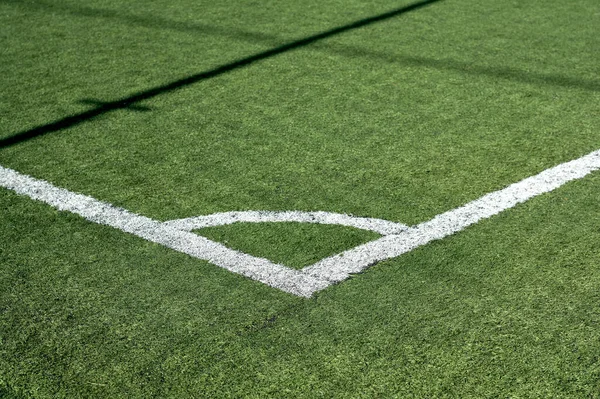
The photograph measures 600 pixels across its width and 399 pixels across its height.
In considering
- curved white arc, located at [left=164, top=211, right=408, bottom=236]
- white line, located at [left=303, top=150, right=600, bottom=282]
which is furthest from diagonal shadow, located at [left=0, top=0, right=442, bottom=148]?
white line, located at [left=303, top=150, right=600, bottom=282]

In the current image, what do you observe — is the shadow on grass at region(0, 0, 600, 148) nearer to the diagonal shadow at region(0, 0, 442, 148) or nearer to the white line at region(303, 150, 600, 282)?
the diagonal shadow at region(0, 0, 442, 148)

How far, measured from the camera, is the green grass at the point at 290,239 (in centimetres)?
336

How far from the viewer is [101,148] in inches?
175

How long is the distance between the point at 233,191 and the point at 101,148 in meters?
0.88

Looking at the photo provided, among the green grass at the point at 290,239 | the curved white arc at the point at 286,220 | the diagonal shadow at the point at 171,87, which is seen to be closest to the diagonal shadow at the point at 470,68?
the diagonal shadow at the point at 171,87

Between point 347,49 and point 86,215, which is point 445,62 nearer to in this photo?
point 347,49

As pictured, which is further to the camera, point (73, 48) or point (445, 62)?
point (73, 48)

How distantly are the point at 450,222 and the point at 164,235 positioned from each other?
1109 mm

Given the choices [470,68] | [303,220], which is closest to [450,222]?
[303,220]

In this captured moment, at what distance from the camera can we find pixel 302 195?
388 cm

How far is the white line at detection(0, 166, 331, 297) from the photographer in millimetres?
3191

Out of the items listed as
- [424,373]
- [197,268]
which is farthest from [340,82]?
[424,373]

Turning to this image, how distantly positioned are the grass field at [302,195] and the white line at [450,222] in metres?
0.05

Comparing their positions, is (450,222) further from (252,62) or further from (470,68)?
(252,62)
